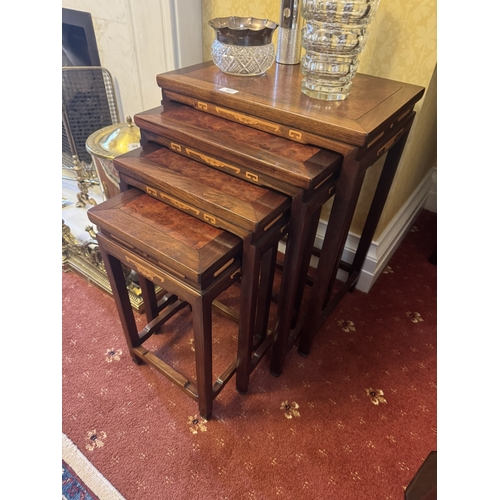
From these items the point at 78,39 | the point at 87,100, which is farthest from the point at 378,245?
the point at 78,39

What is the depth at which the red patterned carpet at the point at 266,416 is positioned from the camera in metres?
0.98

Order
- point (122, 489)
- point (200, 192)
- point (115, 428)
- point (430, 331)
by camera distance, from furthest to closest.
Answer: point (430, 331) < point (115, 428) < point (122, 489) < point (200, 192)

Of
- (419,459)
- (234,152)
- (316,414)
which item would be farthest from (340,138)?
(419,459)

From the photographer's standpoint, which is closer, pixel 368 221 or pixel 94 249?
pixel 368 221

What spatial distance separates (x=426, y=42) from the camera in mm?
1025

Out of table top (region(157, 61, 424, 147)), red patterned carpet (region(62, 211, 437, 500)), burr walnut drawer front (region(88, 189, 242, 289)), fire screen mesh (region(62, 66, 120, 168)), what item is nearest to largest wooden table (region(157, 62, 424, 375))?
table top (region(157, 61, 424, 147))

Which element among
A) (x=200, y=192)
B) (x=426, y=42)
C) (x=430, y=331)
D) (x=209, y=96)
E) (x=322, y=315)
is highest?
(x=426, y=42)

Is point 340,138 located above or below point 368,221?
above

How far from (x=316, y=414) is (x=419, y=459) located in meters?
0.30

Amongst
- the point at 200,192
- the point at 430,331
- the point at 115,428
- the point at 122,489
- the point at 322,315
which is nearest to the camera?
the point at 200,192

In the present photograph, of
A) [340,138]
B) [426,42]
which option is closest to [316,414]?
[340,138]

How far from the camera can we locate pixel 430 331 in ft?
4.66

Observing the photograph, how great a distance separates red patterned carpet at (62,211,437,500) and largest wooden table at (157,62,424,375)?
0.55ft

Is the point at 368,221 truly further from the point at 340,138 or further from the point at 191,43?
the point at 191,43
